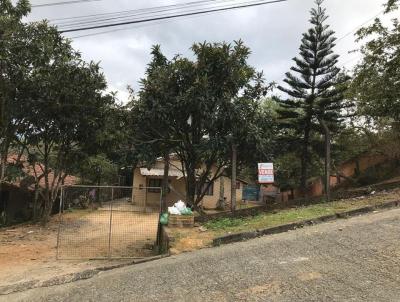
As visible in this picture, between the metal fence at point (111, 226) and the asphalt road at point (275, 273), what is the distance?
277 centimetres

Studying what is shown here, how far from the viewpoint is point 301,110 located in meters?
21.3

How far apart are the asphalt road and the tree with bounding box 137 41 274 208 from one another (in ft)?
14.8

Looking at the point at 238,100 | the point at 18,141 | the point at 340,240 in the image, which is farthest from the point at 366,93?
the point at 18,141

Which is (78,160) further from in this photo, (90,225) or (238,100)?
(238,100)

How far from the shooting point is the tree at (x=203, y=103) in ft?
39.7

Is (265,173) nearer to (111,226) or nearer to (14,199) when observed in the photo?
(111,226)

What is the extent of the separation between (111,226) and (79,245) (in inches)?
62.0

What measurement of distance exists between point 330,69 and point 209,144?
35.5ft

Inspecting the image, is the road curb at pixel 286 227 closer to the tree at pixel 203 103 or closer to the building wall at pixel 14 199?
the tree at pixel 203 103

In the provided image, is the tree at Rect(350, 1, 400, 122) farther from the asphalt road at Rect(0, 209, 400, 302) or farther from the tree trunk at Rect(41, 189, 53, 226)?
the tree trunk at Rect(41, 189, 53, 226)

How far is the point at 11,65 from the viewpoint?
1532 centimetres

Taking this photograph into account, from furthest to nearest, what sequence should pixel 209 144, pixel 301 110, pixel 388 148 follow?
1. pixel 301 110
2. pixel 388 148
3. pixel 209 144

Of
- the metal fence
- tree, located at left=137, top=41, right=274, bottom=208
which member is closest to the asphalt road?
the metal fence

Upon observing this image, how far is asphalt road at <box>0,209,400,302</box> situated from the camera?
5.70 metres
